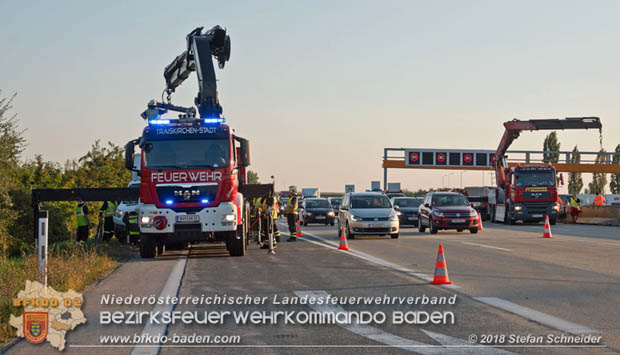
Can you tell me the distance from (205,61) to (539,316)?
1543 cm

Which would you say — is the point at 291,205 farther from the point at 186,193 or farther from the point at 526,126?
the point at 526,126

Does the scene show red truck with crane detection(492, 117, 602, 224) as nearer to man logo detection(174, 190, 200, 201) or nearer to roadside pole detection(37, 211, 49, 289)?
man logo detection(174, 190, 200, 201)

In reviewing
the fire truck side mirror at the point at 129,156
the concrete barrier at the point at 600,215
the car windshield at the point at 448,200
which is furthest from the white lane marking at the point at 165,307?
the concrete barrier at the point at 600,215

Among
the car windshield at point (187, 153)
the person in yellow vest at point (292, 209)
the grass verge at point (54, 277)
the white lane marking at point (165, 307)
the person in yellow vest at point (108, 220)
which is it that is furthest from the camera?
the person in yellow vest at point (108, 220)

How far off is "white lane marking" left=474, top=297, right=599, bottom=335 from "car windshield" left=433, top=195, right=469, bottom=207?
2121 cm

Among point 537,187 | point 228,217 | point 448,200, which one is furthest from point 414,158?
point 228,217

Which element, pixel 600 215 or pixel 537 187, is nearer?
pixel 537 187

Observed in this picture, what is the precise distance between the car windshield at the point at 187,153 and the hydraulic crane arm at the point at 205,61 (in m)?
2.63

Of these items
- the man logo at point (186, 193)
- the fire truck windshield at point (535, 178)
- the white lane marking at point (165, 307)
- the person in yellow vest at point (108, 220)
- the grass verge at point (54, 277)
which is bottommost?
the white lane marking at point (165, 307)

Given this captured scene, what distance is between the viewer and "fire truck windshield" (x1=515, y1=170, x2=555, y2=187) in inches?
1560

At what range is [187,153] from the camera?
1738 cm

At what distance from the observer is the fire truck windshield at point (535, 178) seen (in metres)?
39.6

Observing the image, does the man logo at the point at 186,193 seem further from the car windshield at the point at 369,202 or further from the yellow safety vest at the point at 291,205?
the car windshield at the point at 369,202

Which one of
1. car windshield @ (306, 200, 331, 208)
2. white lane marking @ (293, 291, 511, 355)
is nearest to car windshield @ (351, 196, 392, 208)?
car windshield @ (306, 200, 331, 208)
